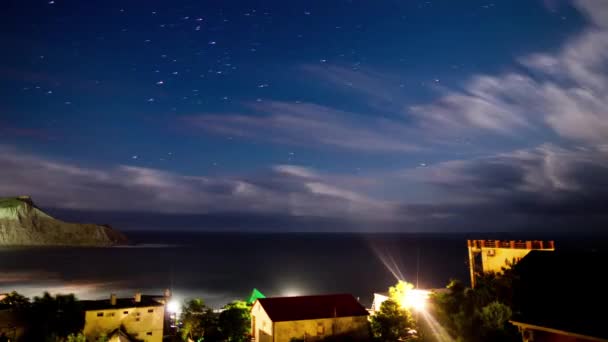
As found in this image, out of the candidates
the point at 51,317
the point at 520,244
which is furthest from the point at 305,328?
the point at 51,317

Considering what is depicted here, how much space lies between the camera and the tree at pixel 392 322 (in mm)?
31141

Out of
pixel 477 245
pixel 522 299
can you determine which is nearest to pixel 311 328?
pixel 477 245

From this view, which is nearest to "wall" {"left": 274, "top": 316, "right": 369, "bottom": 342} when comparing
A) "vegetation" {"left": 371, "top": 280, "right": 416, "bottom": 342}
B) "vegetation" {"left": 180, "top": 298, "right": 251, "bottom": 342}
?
"vegetation" {"left": 371, "top": 280, "right": 416, "bottom": 342}

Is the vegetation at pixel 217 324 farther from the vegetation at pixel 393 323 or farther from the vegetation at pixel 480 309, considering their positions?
the vegetation at pixel 480 309

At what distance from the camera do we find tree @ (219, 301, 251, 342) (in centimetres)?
3303

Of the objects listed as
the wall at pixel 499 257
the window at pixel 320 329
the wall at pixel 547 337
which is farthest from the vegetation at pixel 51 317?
the wall at pixel 499 257

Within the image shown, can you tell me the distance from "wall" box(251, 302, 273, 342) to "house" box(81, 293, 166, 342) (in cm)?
911

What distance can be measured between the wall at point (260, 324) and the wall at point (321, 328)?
116 centimetres

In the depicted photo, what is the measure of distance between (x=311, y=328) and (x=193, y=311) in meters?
12.1

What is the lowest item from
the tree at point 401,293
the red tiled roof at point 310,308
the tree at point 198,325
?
the tree at point 198,325

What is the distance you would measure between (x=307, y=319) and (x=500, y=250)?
18025mm

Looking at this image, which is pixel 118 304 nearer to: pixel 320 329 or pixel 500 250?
pixel 320 329

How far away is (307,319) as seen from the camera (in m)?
31.8

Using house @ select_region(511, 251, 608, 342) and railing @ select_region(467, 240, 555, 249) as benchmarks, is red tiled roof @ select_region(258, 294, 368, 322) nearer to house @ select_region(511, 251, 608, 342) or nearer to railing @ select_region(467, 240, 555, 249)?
railing @ select_region(467, 240, 555, 249)
